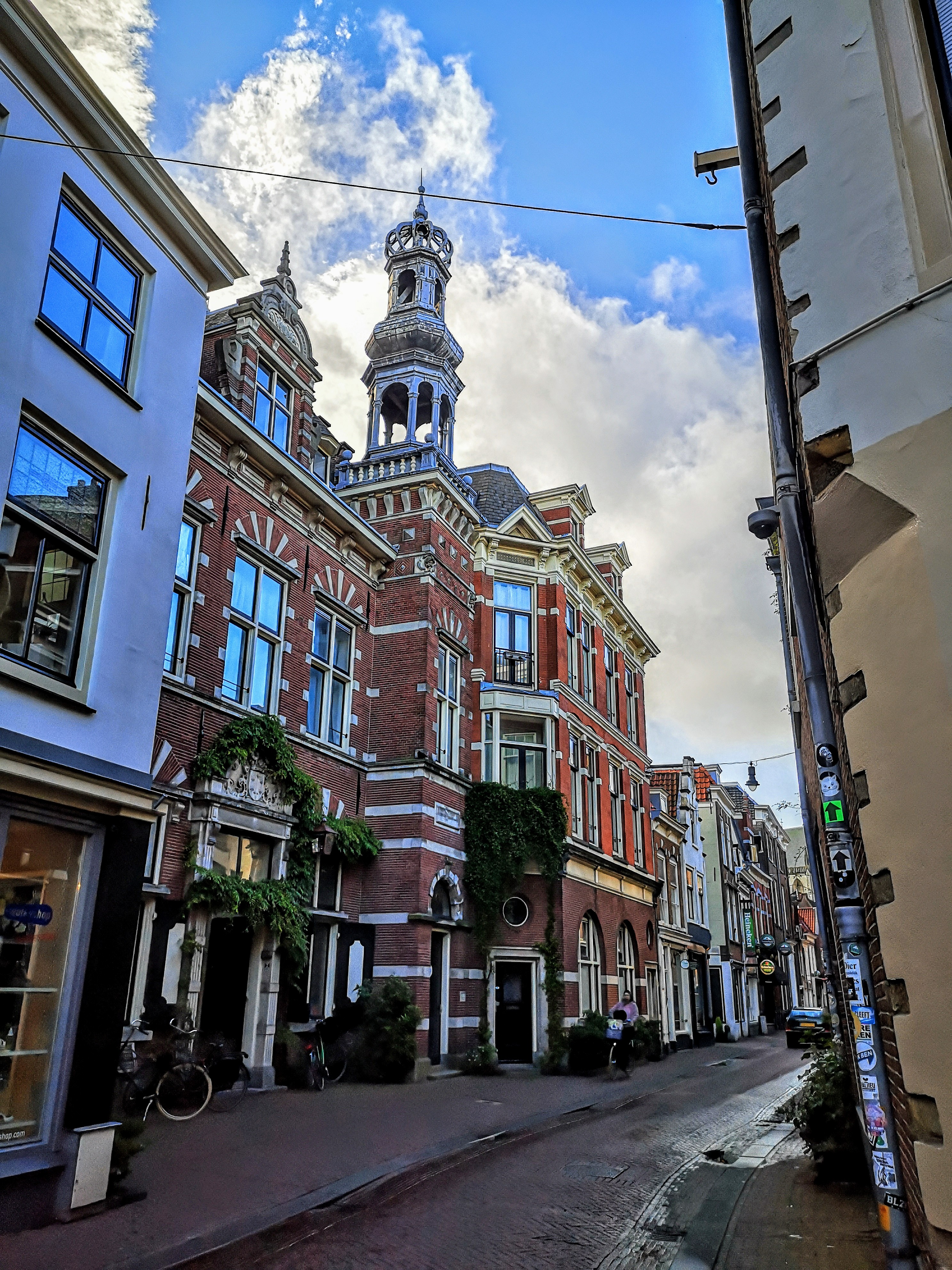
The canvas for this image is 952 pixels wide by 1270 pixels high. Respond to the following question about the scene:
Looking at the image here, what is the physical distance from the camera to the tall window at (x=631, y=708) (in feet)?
107

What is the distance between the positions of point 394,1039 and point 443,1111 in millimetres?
3493

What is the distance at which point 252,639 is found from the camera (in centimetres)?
1661

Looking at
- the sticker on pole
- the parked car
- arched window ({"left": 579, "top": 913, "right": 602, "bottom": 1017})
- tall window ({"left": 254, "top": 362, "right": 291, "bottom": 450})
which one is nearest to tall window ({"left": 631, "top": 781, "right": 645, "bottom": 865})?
arched window ({"left": 579, "top": 913, "right": 602, "bottom": 1017})

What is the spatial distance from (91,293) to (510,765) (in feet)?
57.8

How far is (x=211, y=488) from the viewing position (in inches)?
633

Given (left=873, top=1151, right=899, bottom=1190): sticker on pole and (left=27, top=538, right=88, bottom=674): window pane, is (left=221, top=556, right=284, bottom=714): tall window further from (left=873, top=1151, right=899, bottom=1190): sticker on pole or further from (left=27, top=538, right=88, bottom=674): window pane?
(left=873, top=1151, right=899, bottom=1190): sticker on pole

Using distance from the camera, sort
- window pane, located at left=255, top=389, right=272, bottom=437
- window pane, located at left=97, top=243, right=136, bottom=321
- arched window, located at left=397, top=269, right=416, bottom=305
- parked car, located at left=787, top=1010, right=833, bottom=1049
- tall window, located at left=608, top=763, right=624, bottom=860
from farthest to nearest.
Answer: parked car, located at left=787, top=1010, right=833, bottom=1049 → tall window, located at left=608, top=763, right=624, bottom=860 → arched window, located at left=397, top=269, right=416, bottom=305 → window pane, located at left=255, top=389, right=272, bottom=437 → window pane, located at left=97, top=243, right=136, bottom=321

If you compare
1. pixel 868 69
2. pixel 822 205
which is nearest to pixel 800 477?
pixel 822 205

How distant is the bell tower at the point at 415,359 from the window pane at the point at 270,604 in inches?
328

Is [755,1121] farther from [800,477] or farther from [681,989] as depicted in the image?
[681,989]

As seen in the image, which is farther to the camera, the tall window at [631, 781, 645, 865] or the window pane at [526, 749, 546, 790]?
the tall window at [631, 781, 645, 865]

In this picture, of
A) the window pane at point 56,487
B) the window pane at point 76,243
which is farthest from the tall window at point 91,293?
the window pane at point 56,487

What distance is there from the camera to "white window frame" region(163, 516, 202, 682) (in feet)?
48.0

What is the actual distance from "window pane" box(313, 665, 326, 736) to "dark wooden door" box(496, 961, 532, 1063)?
7.90m
